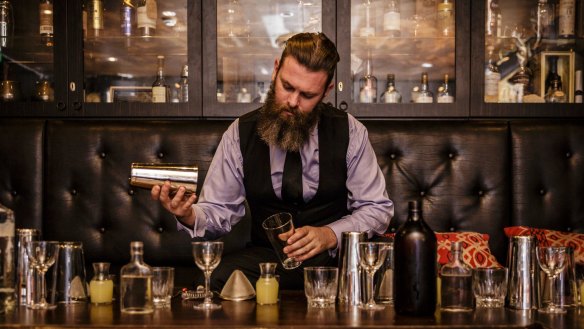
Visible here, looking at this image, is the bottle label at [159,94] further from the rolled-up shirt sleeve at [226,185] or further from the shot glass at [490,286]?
the shot glass at [490,286]

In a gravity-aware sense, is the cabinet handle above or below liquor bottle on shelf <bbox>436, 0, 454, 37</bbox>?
below

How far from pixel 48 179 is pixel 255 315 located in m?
1.83

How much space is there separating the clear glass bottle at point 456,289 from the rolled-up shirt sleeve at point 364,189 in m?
0.86

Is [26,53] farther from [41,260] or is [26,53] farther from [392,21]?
[41,260]

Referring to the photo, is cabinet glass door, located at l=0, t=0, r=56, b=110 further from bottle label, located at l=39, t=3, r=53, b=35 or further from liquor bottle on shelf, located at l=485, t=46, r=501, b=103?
liquor bottle on shelf, located at l=485, t=46, r=501, b=103

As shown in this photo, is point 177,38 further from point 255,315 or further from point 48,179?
point 255,315

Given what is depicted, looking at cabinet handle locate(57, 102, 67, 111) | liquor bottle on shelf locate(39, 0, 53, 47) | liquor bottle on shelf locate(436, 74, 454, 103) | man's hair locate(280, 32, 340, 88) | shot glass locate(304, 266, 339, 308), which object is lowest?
shot glass locate(304, 266, 339, 308)

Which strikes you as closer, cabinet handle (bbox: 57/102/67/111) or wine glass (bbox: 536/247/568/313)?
wine glass (bbox: 536/247/568/313)

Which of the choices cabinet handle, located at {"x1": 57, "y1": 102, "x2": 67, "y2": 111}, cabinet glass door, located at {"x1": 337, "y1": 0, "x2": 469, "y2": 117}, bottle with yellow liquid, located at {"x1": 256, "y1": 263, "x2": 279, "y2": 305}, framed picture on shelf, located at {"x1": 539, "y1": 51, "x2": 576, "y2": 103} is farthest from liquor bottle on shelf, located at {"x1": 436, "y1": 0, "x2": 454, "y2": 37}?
bottle with yellow liquid, located at {"x1": 256, "y1": 263, "x2": 279, "y2": 305}

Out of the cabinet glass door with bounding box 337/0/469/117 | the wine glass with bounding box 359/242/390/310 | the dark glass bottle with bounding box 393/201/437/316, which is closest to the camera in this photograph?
the dark glass bottle with bounding box 393/201/437/316

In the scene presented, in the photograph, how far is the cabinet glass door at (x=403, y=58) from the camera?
352 cm

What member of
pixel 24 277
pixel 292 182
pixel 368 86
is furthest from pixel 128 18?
pixel 24 277

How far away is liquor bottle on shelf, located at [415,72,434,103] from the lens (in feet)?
11.9

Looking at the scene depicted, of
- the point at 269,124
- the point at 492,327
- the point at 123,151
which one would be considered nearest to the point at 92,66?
the point at 123,151
